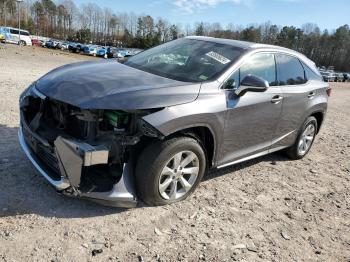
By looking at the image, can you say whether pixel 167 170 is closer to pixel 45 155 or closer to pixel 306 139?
pixel 45 155

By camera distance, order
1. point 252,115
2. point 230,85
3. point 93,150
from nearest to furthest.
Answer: point 93,150
point 230,85
point 252,115

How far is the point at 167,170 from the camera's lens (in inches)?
157

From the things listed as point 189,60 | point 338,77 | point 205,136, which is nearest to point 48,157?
point 205,136

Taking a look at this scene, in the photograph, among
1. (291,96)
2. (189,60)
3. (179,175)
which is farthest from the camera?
(291,96)

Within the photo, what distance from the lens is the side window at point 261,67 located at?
4.73 meters

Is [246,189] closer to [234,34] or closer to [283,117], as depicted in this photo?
[283,117]

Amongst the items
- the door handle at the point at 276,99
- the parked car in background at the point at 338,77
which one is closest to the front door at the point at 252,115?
the door handle at the point at 276,99

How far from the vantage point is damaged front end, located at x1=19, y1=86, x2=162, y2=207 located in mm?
3473

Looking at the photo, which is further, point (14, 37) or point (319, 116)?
point (14, 37)

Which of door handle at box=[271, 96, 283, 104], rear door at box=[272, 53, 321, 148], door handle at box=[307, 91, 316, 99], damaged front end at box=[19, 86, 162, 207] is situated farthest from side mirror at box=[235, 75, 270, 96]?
door handle at box=[307, 91, 316, 99]

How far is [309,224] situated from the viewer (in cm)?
438

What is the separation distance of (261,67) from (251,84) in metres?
0.84

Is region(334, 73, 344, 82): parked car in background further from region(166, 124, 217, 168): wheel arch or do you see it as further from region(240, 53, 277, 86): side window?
region(166, 124, 217, 168): wheel arch

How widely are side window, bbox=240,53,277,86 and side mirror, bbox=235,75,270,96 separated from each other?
0.23 m
